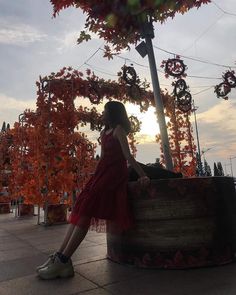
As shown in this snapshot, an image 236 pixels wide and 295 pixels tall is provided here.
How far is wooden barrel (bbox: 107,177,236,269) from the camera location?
3.53 m

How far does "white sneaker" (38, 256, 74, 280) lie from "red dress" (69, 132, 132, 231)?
0.41 m

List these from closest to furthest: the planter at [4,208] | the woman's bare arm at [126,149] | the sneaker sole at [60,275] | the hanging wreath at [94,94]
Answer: the sneaker sole at [60,275]
the woman's bare arm at [126,149]
the hanging wreath at [94,94]
the planter at [4,208]

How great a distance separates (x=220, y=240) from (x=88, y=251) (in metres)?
1.93

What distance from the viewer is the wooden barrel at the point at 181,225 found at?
11.6 ft

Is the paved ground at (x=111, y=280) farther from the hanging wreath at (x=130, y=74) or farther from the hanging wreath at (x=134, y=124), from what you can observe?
the hanging wreath at (x=134, y=124)

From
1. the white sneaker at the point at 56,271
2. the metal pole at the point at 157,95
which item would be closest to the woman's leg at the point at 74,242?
the white sneaker at the point at 56,271

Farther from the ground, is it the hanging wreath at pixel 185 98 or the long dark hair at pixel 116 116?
the hanging wreath at pixel 185 98

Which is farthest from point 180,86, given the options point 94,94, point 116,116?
point 116,116

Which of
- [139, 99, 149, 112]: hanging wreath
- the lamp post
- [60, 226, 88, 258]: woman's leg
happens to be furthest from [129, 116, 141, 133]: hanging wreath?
[60, 226, 88, 258]: woman's leg

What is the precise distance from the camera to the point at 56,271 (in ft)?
11.1

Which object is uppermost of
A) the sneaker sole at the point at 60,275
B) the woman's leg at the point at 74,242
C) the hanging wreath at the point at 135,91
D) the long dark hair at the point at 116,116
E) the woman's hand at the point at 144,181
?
the hanging wreath at the point at 135,91

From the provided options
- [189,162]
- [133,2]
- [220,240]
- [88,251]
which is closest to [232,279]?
[220,240]

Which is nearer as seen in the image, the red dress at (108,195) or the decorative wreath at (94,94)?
the red dress at (108,195)

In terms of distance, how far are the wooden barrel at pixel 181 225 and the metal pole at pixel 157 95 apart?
1520 millimetres
